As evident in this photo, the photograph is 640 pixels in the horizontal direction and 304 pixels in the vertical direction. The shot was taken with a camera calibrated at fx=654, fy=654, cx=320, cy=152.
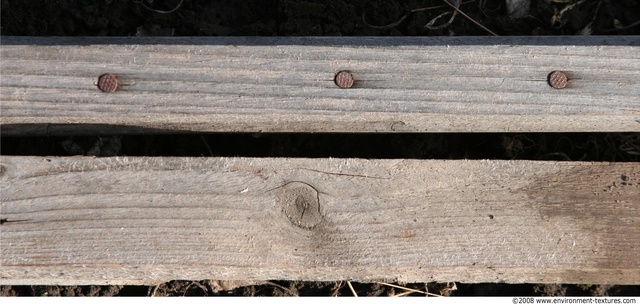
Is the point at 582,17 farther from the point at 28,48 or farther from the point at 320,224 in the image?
the point at 28,48

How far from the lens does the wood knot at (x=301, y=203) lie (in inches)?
81.2

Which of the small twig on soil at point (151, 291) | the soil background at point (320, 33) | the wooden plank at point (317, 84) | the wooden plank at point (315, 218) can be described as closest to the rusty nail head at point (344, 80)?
the wooden plank at point (317, 84)

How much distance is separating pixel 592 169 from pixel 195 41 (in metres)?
1.39

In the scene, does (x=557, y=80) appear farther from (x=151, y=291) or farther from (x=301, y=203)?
(x=151, y=291)

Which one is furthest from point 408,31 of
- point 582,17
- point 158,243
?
point 158,243

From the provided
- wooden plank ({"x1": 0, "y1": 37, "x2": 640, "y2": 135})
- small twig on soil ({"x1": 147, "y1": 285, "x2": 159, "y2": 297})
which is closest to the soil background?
small twig on soil ({"x1": 147, "y1": 285, "x2": 159, "y2": 297})

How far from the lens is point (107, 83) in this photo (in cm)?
207

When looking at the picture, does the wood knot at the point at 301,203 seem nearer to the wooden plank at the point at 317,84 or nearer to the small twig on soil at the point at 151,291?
the wooden plank at the point at 317,84

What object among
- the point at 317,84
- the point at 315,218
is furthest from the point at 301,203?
the point at 317,84

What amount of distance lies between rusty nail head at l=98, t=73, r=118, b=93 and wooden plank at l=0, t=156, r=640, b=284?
0.74ft

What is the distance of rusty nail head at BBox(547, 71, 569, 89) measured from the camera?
2100 millimetres

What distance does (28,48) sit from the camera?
6.81 ft

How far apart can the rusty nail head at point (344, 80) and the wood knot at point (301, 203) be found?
1.11 feet

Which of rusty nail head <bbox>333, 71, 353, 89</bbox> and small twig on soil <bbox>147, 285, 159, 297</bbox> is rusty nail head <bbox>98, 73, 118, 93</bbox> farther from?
small twig on soil <bbox>147, 285, 159, 297</bbox>
